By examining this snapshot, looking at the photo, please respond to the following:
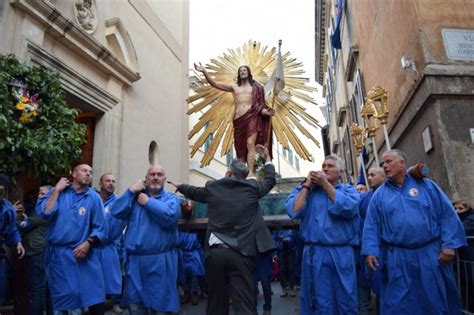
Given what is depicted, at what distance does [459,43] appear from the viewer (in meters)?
6.07

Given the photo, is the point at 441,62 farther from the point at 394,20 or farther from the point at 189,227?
the point at 189,227

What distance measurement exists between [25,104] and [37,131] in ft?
1.10

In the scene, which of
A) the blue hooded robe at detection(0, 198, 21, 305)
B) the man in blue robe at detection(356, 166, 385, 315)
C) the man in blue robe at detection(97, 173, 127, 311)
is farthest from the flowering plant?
the man in blue robe at detection(356, 166, 385, 315)

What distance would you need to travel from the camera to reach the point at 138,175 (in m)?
10.3

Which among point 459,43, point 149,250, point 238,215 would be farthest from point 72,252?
point 459,43

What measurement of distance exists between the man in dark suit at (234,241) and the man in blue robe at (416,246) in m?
1.05

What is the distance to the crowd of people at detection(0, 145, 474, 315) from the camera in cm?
339

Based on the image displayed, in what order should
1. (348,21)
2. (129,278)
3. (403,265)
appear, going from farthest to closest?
(348,21)
(129,278)
(403,265)

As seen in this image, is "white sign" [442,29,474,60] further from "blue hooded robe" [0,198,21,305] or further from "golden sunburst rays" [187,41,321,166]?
"blue hooded robe" [0,198,21,305]

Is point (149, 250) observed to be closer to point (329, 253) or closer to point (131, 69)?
point (329, 253)

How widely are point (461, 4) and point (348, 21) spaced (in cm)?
720

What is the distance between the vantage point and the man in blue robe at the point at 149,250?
367cm

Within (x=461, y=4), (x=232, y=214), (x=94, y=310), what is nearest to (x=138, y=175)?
(x=94, y=310)

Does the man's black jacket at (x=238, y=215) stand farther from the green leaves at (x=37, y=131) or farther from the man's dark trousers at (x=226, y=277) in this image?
the green leaves at (x=37, y=131)
